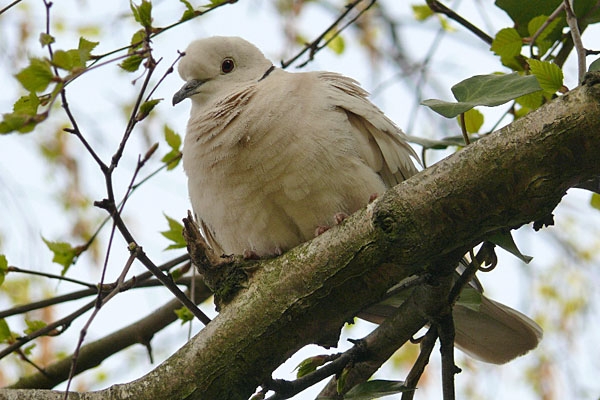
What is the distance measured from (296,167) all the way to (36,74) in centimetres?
106

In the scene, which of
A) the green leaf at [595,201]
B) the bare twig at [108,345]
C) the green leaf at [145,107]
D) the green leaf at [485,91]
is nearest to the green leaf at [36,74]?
the green leaf at [145,107]

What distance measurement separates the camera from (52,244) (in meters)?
3.23

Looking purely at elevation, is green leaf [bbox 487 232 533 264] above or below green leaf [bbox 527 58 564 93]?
below

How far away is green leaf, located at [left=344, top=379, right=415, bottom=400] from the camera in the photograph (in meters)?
2.44

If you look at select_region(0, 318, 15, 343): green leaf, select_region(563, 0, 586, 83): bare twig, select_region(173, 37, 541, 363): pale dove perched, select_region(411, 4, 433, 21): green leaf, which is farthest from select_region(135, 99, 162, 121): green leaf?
select_region(411, 4, 433, 21): green leaf

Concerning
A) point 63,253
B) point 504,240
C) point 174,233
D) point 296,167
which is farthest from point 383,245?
point 63,253

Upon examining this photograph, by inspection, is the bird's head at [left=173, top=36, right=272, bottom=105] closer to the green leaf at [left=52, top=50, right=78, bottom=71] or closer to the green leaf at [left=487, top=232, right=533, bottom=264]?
the green leaf at [left=52, top=50, right=78, bottom=71]

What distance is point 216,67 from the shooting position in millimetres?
3789

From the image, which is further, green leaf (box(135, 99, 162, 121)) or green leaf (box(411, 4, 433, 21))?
green leaf (box(411, 4, 433, 21))

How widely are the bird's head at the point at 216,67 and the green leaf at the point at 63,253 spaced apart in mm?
881

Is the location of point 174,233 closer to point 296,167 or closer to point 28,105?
point 296,167

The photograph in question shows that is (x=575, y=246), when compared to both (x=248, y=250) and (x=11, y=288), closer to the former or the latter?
(x=248, y=250)

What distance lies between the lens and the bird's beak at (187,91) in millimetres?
3699

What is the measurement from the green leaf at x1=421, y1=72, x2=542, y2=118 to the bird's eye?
1701 mm
